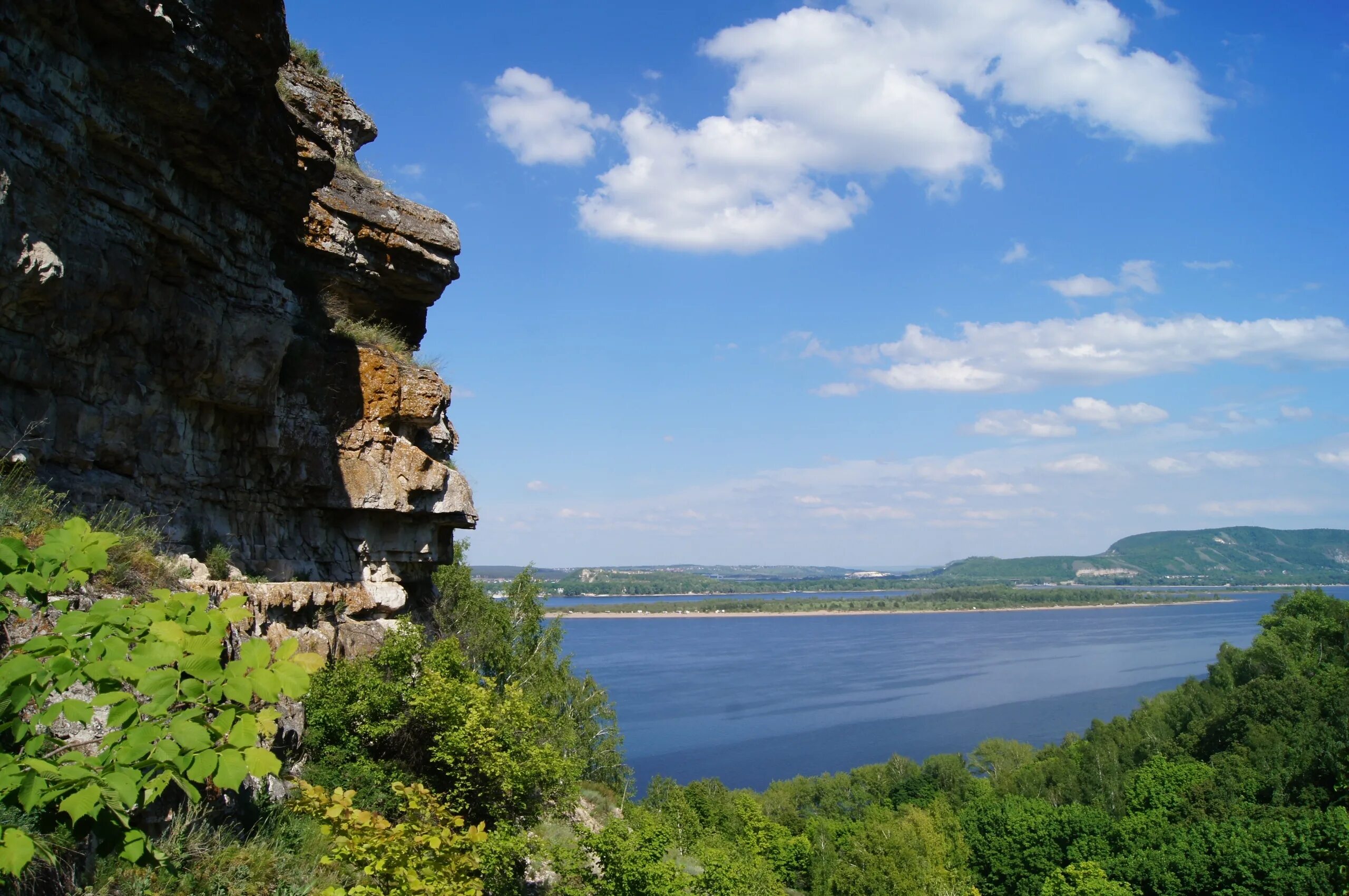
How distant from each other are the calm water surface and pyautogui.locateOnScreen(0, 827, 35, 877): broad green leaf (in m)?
56.7

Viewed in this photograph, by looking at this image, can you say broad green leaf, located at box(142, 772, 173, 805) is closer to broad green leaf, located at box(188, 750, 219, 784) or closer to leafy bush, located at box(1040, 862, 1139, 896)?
broad green leaf, located at box(188, 750, 219, 784)

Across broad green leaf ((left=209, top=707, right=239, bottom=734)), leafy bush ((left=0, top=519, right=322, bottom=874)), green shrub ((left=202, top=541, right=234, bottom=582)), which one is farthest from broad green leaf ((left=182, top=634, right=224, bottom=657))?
green shrub ((left=202, top=541, right=234, bottom=582))

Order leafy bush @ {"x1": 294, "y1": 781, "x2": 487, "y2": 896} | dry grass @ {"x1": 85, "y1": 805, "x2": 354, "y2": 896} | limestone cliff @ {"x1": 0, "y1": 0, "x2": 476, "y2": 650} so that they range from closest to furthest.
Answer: dry grass @ {"x1": 85, "y1": 805, "x2": 354, "y2": 896}
leafy bush @ {"x1": 294, "y1": 781, "x2": 487, "y2": 896}
limestone cliff @ {"x1": 0, "y1": 0, "x2": 476, "y2": 650}

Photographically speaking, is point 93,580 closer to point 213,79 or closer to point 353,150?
point 213,79

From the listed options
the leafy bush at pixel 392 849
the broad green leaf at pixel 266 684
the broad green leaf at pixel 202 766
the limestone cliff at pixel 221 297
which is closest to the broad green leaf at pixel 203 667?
the broad green leaf at pixel 266 684

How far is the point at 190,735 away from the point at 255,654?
37 cm

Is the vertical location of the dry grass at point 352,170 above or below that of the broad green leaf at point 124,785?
above

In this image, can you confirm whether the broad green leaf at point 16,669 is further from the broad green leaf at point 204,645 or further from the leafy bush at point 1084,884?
the leafy bush at point 1084,884

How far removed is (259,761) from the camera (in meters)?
2.84

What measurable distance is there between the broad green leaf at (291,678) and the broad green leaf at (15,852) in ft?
2.82

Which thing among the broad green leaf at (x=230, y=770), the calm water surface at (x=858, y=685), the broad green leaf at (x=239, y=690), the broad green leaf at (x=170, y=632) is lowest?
the calm water surface at (x=858, y=685)

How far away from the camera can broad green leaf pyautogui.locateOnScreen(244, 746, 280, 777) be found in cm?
279

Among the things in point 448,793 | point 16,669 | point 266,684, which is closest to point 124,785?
point 266,684

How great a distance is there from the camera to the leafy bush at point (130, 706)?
9.28ft
